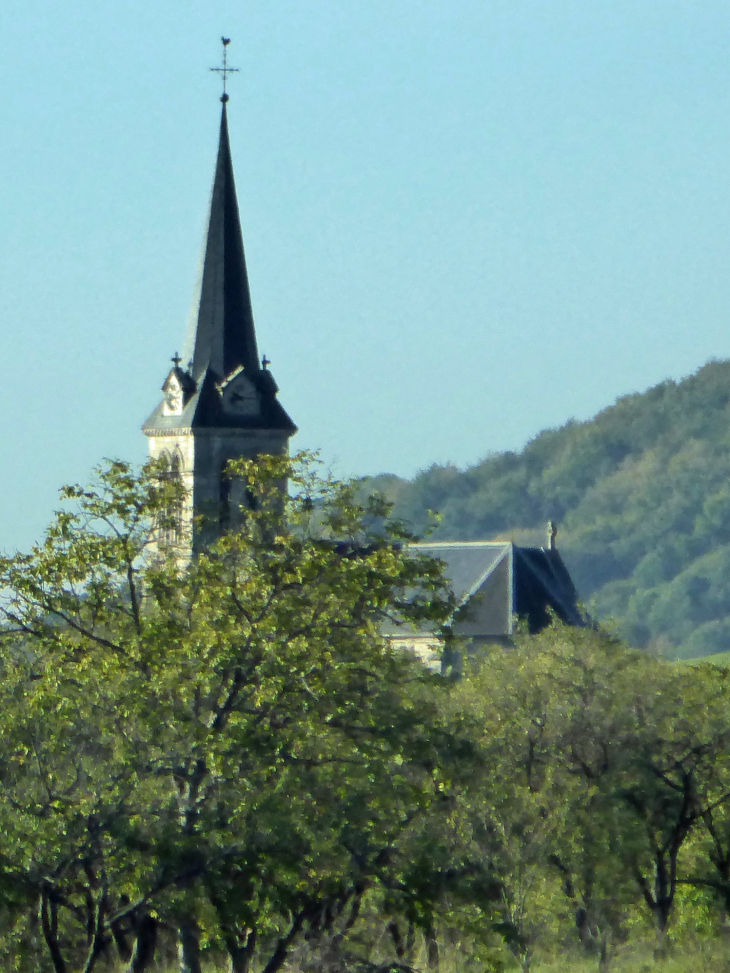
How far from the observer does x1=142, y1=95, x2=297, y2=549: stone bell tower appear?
59.1 metres

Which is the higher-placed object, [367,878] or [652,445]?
[652,445]

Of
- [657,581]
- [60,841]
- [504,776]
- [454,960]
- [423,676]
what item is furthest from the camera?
[657,581]

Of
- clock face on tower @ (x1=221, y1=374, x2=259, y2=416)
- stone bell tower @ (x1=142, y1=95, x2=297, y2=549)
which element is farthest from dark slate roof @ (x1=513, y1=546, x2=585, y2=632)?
clock face on tower @ (x1=221, y1=374, x2=259, y2=416)

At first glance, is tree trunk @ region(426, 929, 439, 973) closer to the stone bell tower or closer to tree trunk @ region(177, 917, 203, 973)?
tree trunk @ region(177, 917, 203, 973)

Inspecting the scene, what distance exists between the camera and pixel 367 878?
17812 mm

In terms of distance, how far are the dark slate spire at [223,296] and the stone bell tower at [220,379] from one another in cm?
3

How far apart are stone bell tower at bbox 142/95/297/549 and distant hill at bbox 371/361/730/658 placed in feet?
251

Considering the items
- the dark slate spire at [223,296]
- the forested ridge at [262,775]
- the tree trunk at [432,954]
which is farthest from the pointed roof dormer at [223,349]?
the tree trunk at [432,954]

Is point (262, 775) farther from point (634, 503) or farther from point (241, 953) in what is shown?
point (634, 503)

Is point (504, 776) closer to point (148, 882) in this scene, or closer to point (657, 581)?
point (148, 882)

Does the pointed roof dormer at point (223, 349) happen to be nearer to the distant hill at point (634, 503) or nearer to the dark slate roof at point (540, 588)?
the dark slate roof at point (540, 588)

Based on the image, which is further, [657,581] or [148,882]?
[657,581]

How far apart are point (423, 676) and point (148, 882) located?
5.09 meters

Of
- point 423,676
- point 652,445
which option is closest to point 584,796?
point 423,676
